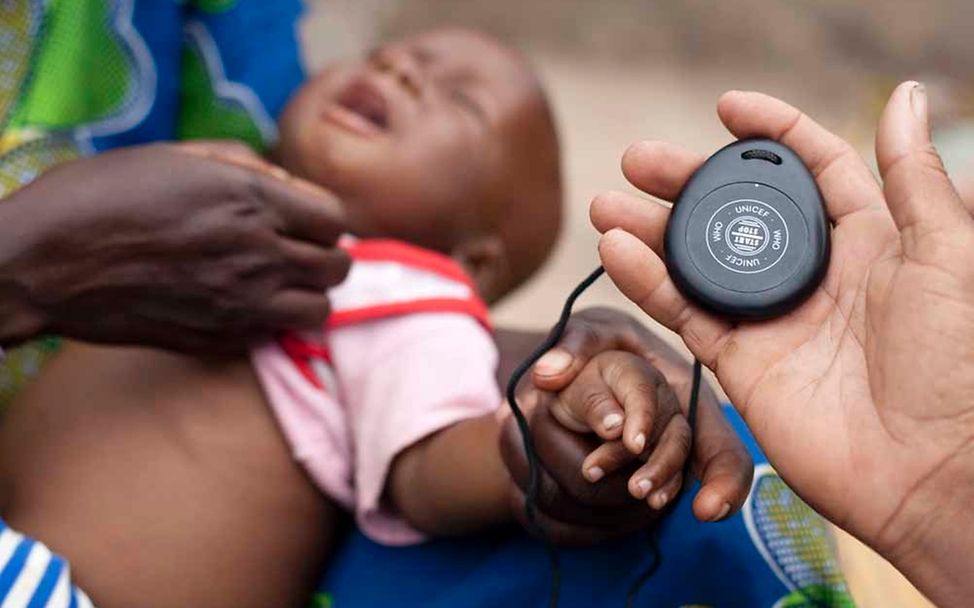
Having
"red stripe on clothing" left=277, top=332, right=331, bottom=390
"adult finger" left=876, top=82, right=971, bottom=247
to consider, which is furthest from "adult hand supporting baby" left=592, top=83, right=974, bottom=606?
"red stripe on clothing" left=277, top=332, right=331, bottom=390

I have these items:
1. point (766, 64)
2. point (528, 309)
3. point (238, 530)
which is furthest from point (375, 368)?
point (766, 64)

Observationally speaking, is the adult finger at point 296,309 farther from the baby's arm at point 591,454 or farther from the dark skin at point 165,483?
the baby's arm at point 591,454

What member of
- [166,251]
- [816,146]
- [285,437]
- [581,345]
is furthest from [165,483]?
[816,146]

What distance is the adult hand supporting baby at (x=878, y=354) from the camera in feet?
2.57

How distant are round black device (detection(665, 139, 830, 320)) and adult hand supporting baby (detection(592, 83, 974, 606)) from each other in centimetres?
2

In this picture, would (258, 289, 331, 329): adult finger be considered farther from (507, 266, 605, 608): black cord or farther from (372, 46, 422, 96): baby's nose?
(372, 46, 422, 96): baby's nose

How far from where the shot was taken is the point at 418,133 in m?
1.50

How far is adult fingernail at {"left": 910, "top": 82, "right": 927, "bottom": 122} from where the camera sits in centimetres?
84

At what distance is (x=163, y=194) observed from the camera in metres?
1.12

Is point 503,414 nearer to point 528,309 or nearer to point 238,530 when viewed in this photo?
point 238,530

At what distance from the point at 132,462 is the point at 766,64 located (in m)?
2.41

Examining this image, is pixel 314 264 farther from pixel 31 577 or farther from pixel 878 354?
pixel 878 354

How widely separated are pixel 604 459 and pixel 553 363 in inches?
3.4

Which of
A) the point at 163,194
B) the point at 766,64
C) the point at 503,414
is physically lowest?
the point at 766,64
